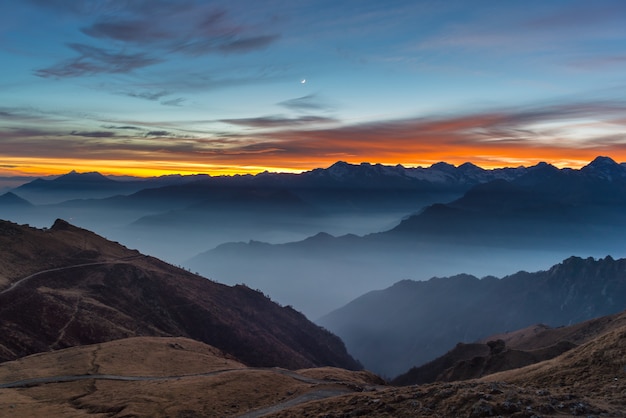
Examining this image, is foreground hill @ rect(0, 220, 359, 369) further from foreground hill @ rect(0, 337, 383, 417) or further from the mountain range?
foreground hill @ rect(0, 337, 383, 417)

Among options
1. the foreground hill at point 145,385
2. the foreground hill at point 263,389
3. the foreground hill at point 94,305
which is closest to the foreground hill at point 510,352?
the foreground hill at point 145,385

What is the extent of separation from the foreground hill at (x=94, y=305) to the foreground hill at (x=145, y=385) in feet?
101

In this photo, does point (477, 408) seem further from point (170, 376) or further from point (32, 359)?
point (32, 359)

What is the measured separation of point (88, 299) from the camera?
142875 millimetres

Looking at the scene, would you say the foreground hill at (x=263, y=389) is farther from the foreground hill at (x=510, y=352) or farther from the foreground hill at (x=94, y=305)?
the foreground hill at (x=510, y=352)

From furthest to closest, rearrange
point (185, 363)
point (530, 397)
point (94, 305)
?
1. point (94, 305)
2. point (185, 363)
3. point (530, 397)

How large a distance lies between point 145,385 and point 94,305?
86878mm

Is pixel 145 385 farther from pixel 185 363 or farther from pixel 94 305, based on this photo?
pixel 94 305

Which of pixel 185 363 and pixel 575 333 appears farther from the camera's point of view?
pixel 575 333

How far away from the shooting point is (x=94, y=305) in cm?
13900

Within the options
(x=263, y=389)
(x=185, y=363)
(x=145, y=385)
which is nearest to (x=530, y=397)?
(x=263, y=389)

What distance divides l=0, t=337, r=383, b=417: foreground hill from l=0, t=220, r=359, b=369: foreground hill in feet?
101

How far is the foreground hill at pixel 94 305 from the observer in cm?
11669

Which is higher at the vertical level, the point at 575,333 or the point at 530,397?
the point at 530,397
